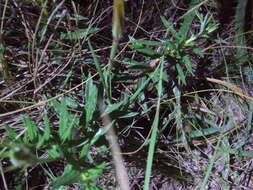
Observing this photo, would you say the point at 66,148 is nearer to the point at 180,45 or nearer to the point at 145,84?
the point at 145,84

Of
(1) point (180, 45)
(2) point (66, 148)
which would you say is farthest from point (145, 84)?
(2) point (66, 148)

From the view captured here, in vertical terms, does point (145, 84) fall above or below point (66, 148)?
above

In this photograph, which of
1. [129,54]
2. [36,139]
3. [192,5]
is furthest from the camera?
[129,54]

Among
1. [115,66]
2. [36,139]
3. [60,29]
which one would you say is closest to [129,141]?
[115,66]

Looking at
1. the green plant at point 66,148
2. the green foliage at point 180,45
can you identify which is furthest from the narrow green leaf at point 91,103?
the green foliage at point 180,45

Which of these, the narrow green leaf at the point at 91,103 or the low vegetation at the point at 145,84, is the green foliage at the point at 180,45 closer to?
the low vegetation at the point at 145,84

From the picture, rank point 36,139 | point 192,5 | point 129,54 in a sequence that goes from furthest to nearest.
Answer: point 129,54 → point 192,5 → point 36,139

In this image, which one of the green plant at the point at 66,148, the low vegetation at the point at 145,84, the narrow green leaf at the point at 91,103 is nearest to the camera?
the green plant at the point at 66,148

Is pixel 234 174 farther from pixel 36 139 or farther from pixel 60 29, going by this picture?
pixel 60 29

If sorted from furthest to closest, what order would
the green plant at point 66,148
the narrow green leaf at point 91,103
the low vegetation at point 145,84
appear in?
the low vegetation at point 145,84, the narrow green leaf at point 91,103, the green plant at point 66,148

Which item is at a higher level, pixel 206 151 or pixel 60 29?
pixel 60 29

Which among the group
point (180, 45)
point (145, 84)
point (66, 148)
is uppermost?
point (180, 45)
